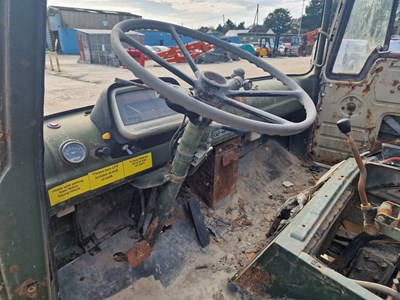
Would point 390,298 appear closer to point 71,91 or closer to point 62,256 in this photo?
point 62,256

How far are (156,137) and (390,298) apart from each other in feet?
4.17

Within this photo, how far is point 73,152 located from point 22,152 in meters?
0.51

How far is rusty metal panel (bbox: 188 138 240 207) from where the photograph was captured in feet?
7.71

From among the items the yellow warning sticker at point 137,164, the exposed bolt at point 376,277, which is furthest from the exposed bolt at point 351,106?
the yellow warning sticker at point 137,164

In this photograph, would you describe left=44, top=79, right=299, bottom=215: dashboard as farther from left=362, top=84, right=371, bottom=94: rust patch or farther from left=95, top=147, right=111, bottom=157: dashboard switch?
left=362, top=84, right=371, bottom=94: rust patch

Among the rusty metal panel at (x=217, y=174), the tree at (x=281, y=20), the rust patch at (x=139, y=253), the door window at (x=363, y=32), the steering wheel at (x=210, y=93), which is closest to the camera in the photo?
the steering wheel at (x=210, y=93)

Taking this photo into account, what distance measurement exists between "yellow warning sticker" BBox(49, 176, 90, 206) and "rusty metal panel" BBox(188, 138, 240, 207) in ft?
3.46

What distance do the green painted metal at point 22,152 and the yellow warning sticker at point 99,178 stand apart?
0.35 m

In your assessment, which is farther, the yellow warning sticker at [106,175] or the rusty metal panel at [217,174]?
the rusty metal panel at [217,174]

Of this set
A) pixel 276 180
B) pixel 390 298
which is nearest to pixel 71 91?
pixel 276 180

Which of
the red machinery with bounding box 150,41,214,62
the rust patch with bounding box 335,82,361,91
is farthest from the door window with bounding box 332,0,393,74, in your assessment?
the red machinery with bounding box 150,41,214,62

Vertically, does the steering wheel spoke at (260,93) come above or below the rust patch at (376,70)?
below

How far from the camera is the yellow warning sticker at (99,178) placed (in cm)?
140

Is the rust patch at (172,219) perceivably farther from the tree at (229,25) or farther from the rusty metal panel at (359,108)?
the tree at (229,25)
